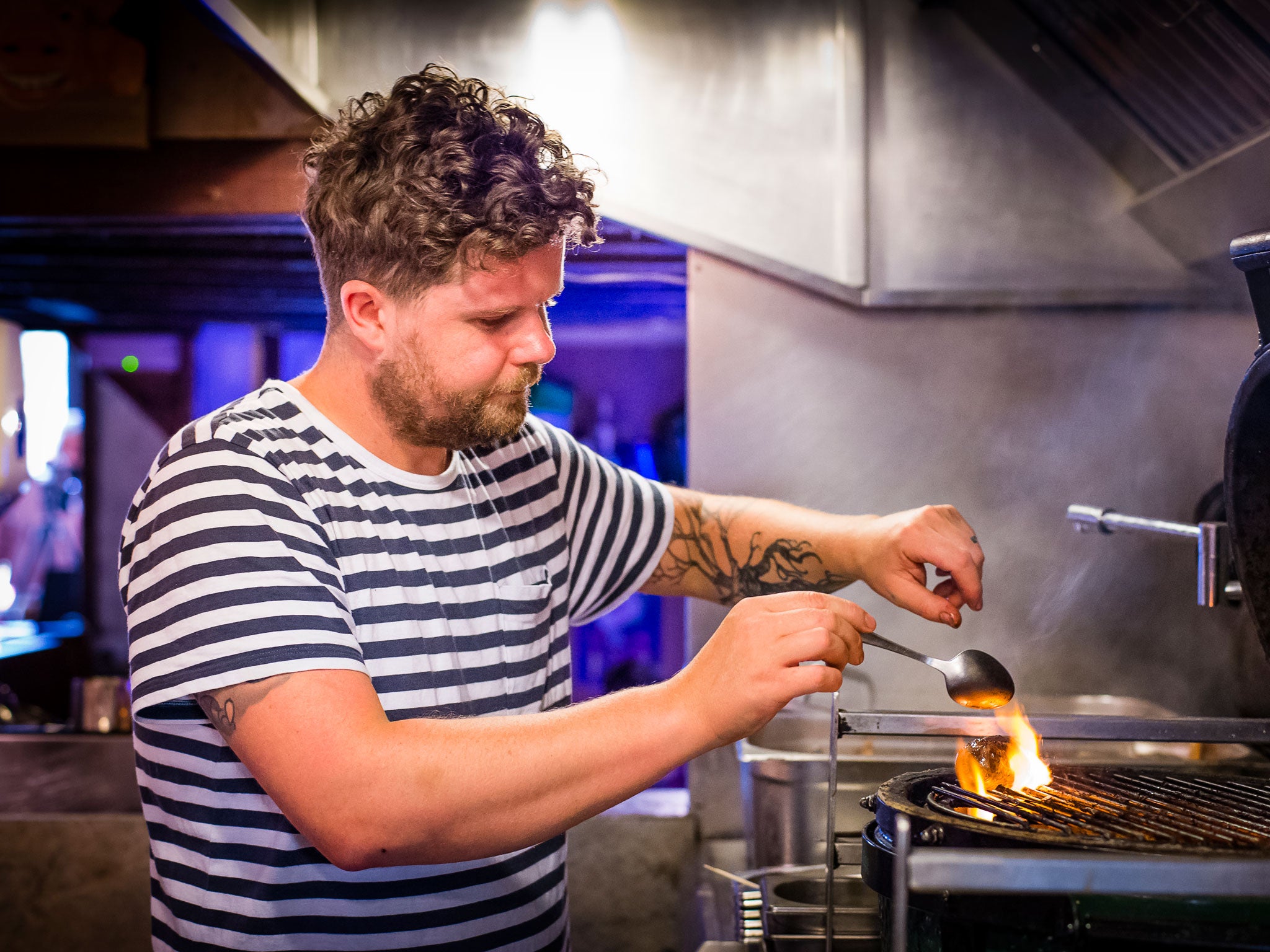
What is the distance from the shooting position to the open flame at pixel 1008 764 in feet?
4.04

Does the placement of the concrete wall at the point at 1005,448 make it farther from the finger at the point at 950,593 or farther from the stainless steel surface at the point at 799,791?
the finger at the point at 950,593

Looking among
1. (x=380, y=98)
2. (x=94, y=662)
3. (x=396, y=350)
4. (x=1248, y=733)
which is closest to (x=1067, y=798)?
(x=1248, y=733)

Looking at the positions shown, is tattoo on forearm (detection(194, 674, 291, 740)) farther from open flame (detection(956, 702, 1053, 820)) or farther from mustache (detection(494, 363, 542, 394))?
open flame (detection(956, 702, 1053, 820))

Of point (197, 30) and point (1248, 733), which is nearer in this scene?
point (1248, 733)

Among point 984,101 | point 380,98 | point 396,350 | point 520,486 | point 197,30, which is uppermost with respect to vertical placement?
point 197,30

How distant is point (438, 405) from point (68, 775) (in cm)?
→ 213

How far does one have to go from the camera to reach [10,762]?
8.98ft

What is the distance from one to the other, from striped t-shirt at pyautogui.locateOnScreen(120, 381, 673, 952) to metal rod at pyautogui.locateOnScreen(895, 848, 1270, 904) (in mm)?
632

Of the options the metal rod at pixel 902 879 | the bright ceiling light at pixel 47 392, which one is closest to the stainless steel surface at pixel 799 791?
the metal rod at pixel 902 879

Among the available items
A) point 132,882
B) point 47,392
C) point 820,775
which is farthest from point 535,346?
point 47,392

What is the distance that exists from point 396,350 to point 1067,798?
1054 mm

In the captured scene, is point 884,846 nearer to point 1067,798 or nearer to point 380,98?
point 1067,798

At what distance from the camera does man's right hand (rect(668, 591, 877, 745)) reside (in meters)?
1.02

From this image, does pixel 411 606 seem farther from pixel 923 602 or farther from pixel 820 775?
pixel 820 775
